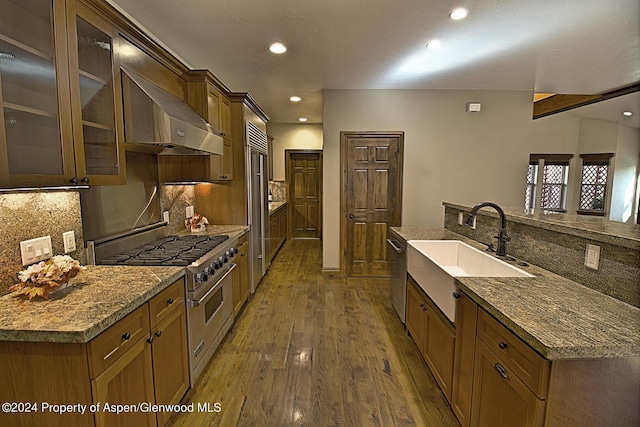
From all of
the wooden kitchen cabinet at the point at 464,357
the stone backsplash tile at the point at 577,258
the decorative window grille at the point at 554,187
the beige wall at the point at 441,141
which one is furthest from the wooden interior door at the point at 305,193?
the wooden kitchen cabinet at the point at 464,357

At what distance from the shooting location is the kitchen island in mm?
1065

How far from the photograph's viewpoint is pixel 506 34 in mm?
2645

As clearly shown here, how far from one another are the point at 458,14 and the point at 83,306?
2951 mm

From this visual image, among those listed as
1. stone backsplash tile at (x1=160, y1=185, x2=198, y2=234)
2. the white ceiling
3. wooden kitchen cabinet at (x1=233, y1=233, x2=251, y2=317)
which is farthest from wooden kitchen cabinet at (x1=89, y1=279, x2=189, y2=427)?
the white ceiling

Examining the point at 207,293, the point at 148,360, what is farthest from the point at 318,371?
the point at 148,360

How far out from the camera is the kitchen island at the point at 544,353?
1065 mm

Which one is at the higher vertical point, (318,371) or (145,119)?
(145,119)

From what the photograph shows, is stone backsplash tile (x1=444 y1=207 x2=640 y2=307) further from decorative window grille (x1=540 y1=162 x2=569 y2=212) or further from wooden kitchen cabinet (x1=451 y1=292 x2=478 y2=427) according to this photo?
decorative window grille (x1=540 y1=162 x2=569 y2=212)

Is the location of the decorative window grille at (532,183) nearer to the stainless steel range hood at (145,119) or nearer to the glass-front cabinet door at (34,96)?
the stainless steel range hood at (145,119)

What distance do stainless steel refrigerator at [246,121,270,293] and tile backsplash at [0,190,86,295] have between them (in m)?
1.84

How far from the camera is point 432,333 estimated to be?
7.04 feet

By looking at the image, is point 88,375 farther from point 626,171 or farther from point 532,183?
point 626,171

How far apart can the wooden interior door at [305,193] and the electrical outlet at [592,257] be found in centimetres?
588

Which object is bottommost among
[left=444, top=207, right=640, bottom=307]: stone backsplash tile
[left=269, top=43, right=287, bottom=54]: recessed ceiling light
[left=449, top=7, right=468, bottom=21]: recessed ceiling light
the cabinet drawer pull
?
the cabinet drawer pull
